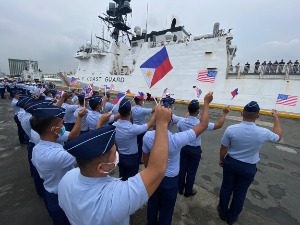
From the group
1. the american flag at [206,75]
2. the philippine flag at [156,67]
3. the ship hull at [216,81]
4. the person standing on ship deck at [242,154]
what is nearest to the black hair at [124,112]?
the philippine flag at [156,67]

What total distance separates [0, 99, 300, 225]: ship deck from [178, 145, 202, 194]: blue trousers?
0.25m

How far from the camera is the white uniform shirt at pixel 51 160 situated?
1.93 metres

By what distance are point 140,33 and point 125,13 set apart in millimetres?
4674

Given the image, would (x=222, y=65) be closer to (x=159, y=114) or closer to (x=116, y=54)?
(x=116, y=54)

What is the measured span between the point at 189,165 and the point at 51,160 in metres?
2.66

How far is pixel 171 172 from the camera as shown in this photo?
2613 millimetres

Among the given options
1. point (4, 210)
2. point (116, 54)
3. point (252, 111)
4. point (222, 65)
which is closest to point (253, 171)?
point (252, 111)

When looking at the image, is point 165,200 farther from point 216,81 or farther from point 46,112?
point 216,81

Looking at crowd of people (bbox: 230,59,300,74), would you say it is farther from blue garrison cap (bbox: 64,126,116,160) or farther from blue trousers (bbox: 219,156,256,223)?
blue garrison cap (bbox: 64,126,116,160)

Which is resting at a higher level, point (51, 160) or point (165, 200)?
point (51, 160)

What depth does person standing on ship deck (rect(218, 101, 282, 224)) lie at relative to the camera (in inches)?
112

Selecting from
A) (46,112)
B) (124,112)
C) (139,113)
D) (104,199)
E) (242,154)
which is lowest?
(242,154)

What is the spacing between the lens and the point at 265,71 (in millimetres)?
14203

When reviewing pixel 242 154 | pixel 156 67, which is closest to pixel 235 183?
pixel 242 154
